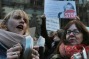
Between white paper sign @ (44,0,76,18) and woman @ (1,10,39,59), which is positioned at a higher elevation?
woman @ (1,10,39,59)

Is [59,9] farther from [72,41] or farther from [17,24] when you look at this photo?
[17,24]

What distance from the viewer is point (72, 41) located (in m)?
3.67

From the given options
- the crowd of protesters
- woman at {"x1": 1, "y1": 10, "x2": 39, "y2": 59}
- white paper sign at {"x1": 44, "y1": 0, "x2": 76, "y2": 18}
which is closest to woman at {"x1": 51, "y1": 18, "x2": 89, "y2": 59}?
the crowd of protesters

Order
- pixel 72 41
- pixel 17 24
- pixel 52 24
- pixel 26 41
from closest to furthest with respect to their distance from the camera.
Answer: pixel 26 41
pixel 17 24
pixel 72 41
pixel 52 24

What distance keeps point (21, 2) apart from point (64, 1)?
596cm

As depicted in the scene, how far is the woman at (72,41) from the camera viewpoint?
3531 millimetres

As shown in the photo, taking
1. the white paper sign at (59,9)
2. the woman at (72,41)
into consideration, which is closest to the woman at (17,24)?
the woman at (72,41)

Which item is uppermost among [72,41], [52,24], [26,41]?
[26,41]

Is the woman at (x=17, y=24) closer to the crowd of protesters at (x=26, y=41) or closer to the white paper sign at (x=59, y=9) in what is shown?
the crowd of protesters at (x=26, y=41)

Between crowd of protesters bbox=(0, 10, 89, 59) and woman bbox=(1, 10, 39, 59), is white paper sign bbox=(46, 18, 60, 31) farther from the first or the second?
woman bbox=(1, 10, 39, 59)

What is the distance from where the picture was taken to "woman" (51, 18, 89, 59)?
11.6ft

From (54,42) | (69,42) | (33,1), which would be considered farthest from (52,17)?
(33,1)

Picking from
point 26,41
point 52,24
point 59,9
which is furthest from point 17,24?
point 59,9

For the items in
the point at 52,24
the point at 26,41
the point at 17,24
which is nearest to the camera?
the point at 26,41
